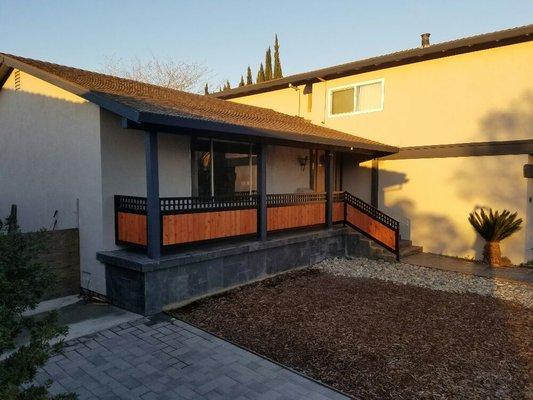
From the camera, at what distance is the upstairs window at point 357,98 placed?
13688 millimetres

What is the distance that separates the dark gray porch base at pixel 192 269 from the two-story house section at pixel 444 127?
4.92 meters

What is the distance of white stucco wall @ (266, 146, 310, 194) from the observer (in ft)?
39.3

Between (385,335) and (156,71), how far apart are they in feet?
112

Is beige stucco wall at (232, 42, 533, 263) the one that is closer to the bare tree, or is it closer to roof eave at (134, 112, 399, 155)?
roof eave at (134, 112, 399, 155)

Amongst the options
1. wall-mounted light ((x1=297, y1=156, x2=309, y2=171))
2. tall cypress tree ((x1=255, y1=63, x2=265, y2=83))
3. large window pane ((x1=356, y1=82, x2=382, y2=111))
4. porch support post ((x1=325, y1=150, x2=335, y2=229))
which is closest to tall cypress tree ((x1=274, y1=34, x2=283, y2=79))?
tall cypress tree ((x1=255, y1=63, x2=265, y2=83))

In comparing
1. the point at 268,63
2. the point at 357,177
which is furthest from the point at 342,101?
the point at 268,63

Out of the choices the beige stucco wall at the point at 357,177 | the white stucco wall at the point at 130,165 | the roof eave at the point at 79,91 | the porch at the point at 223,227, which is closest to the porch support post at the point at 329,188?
the porch at the point at 223,227

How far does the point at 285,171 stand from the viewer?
1252cm

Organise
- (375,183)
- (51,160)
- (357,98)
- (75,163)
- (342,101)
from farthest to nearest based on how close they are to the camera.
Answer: (342,101) < (357,98) < (375,183) < (51,160) < (75,163)

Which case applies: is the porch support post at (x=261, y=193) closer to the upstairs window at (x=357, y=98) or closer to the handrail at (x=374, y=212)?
the handrail at (x=374, y=212)

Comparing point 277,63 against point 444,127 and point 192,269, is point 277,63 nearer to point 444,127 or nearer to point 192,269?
point 444,127

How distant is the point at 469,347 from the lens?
5434 mm

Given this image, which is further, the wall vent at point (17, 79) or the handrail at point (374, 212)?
the handrail at point (374, 212)

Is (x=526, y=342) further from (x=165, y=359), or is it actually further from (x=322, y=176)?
(x=322, y=176)
